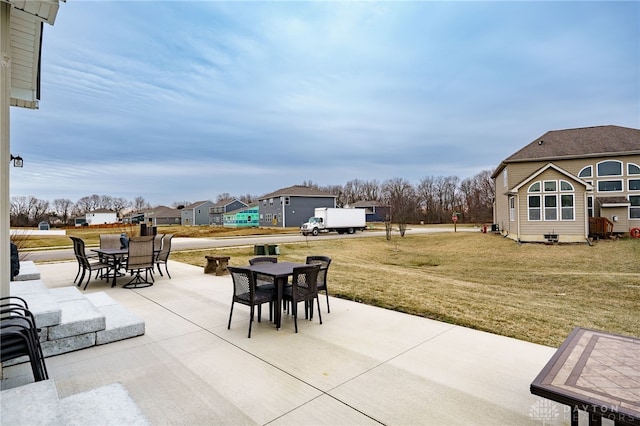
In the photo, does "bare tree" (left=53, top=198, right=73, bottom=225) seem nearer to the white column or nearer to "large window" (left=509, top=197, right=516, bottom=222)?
"large window" (left=509, top=197, right=516, bottom=222)

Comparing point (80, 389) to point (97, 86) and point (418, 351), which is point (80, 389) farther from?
Result: point (97, 86)

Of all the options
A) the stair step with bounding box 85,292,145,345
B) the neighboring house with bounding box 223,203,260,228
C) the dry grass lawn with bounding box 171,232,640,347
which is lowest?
the dry grass lawn with bounding box 171,232,640,347

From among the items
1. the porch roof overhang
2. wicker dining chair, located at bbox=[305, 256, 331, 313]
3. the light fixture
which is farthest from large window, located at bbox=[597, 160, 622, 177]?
the light fixture

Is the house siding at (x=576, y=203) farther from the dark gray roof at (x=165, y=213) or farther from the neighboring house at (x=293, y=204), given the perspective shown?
the dark gray roof at (x=165, y=213)

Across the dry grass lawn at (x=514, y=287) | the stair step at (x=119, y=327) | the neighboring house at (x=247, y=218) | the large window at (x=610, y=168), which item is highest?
the large window at (x=610, y=168)

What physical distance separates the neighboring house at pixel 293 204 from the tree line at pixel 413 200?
7674mm

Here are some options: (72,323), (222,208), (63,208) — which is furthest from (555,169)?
(63,208)

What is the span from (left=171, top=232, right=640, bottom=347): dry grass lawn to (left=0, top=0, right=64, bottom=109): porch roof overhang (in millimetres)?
6134

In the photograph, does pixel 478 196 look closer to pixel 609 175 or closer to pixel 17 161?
pixel 609 175

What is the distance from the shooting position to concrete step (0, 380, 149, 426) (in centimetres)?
188

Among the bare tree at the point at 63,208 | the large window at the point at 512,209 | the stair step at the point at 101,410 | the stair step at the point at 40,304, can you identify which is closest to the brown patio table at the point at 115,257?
the stair step at the point at 40,304

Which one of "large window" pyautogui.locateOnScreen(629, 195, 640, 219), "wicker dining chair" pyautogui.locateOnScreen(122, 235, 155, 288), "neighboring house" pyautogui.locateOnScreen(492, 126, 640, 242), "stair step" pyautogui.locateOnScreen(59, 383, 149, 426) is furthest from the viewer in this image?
"large window" pyautogui.locateOnScreen(629, 195, 640, 219)

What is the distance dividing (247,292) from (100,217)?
8828 cm

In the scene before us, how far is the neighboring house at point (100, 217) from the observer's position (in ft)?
247
